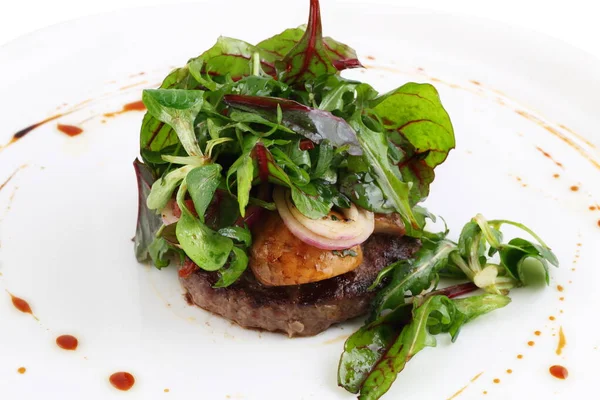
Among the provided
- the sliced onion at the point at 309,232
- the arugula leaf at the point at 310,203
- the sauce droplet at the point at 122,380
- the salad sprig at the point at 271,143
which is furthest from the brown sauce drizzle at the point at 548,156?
the sauce droplet at the point at 122,380

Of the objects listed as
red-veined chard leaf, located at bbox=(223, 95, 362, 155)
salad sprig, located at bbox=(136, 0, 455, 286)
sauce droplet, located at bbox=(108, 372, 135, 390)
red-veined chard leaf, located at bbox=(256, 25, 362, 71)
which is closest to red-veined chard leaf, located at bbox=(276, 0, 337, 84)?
salad sprig, located at bbox=(136, 0, 455, 286)

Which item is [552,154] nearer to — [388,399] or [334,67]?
[334,67]

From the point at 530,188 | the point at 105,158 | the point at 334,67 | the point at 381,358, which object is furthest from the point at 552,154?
the point at 105,158

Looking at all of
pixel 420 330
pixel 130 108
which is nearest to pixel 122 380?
pixel 420 330

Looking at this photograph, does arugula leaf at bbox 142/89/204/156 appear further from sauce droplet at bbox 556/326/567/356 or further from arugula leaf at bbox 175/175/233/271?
sauce droplet at bbox 556/326/567/356

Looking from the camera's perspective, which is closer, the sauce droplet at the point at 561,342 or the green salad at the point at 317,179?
the green salad at the point at 317,179

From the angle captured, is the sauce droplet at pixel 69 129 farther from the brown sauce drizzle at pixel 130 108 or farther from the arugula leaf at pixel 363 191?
the arugula leaf at pixel 363 191

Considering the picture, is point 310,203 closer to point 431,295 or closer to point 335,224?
point 335,224

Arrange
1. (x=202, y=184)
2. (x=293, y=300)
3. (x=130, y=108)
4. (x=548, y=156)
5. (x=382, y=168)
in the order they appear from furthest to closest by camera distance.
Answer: (x=130, y=108) → (x=548, y=156) → (x=293, y=300) → (x=382, y=168) → (x=202, y=184)
